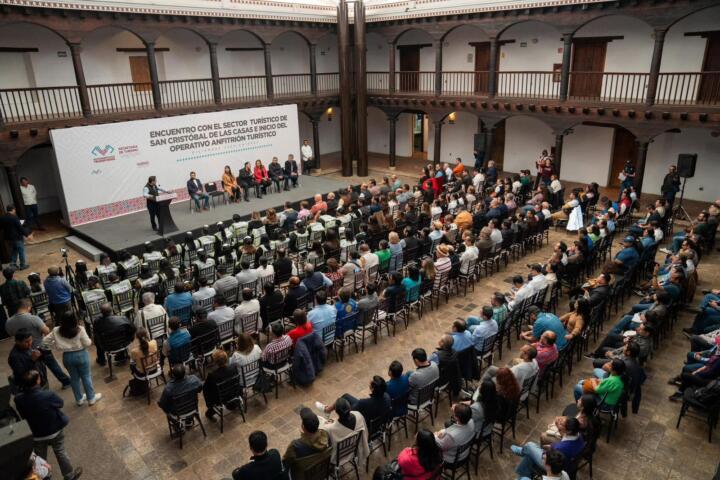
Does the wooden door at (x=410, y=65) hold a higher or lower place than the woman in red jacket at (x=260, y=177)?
higher

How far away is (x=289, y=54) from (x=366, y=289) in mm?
17434

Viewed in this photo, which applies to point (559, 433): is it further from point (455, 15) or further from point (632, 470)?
point (455, 15)

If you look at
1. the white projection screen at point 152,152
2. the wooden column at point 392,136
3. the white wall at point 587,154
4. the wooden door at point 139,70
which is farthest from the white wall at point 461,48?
the wooden door at point 139,70

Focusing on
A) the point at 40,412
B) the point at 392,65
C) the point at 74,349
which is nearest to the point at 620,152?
the point at 392,65

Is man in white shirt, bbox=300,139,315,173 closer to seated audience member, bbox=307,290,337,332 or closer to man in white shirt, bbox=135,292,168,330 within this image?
man in white shirt, bbox=135,292,168,330

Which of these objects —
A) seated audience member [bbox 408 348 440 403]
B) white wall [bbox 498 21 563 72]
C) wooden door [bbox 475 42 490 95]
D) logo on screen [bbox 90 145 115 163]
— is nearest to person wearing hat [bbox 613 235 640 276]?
seated audience member [bbox 408 348 440 403]

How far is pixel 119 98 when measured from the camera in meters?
16.7

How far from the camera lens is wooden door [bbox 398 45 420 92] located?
891 inches

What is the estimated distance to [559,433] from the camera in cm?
524

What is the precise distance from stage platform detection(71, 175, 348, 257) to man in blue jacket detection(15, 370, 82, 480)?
737cm

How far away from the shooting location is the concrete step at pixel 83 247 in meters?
12.7

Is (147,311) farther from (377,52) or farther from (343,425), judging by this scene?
(377,52)

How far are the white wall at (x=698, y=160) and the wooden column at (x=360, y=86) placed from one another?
34.3 feet

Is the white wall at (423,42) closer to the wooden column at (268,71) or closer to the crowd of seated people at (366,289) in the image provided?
the wooden column at (268,71)
